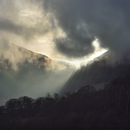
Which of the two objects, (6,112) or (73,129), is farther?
(6,112)

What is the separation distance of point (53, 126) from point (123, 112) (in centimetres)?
2599

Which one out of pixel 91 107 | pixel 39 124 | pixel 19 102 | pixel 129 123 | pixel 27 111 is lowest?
pixel 129 123

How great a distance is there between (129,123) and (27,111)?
68302 millimetres

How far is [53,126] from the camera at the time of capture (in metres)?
52.3

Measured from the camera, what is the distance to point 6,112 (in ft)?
364

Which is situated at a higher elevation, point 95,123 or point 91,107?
point 91,107

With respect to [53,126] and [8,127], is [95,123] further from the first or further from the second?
[8,127]

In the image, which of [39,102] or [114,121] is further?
[39,102]

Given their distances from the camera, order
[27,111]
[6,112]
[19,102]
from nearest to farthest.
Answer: [27,111], [6,112], [19,102]

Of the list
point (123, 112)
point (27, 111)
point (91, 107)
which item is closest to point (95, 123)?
point (123, 112)

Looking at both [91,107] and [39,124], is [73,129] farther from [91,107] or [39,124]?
[91,107]

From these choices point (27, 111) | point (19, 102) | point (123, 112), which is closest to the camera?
point (123, 112)

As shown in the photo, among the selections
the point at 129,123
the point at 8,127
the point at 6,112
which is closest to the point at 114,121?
the point at 129,123

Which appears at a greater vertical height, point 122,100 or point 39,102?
point 39,102
